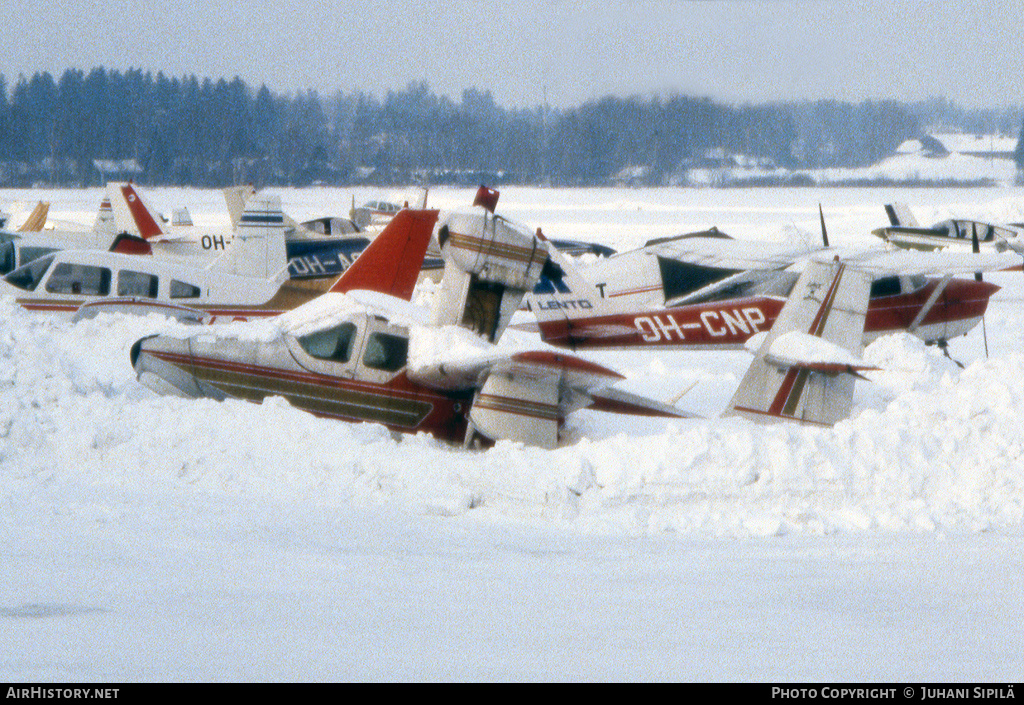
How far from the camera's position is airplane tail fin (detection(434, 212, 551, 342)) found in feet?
26.7

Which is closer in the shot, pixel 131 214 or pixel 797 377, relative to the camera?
pixel 797 377

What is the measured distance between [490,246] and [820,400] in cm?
342

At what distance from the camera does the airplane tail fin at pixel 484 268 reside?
8148 millimetres

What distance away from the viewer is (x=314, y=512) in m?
6.07

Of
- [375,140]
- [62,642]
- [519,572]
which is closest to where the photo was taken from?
[62,642]

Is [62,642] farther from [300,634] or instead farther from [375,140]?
[375,140]

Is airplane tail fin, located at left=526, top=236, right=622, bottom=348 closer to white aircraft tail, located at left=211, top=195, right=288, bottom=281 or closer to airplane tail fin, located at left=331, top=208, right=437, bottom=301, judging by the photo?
airplane tail fin, located at left=331, top=208, right=437, bottom=301

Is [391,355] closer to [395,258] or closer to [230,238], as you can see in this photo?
[395,258]

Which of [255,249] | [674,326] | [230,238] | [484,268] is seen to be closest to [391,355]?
[484,268]

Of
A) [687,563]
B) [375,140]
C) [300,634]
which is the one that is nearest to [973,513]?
[687,563]

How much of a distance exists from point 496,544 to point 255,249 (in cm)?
1175

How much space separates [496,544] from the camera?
5.75 metres

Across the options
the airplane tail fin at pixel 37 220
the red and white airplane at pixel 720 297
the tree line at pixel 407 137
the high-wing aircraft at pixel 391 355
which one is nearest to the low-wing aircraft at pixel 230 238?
the airplane tail fin at pixel 37 220

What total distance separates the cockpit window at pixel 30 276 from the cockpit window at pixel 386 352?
7.77 m
